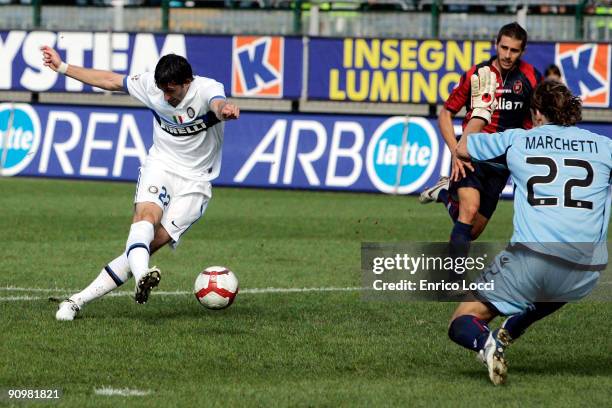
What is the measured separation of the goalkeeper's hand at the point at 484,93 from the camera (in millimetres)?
9781

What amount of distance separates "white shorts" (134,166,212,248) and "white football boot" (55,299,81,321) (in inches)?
33.4

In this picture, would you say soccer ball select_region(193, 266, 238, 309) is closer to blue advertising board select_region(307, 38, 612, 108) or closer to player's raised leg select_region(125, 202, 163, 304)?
player's raised leg select_region(125, 202, 163, 304)

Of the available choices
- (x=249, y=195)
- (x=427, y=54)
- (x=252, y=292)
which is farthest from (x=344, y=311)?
(x=427, y=54)

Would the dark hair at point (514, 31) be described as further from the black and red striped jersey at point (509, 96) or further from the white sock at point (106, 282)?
the white sock at point (106, 282)

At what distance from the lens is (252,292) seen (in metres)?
A: 10.7

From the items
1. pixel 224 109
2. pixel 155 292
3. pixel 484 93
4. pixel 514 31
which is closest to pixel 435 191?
pixel 484 93

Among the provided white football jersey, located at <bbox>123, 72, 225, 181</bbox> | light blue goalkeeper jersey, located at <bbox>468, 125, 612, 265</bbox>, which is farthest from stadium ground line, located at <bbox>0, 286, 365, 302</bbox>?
light blue goalkeeper jersey, located at <bbox>468, 125, 612, 265</bbox>

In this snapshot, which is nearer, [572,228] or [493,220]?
[572,228]

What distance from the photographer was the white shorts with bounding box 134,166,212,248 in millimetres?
9367

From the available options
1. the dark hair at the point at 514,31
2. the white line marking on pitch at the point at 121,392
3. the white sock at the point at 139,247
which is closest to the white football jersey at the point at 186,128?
the white sock at the point at 139,247

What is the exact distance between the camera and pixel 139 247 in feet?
29.0

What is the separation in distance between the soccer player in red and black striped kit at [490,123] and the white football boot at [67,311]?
2.73 m

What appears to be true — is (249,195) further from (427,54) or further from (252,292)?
(252,292)

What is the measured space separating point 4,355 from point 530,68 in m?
4.47
